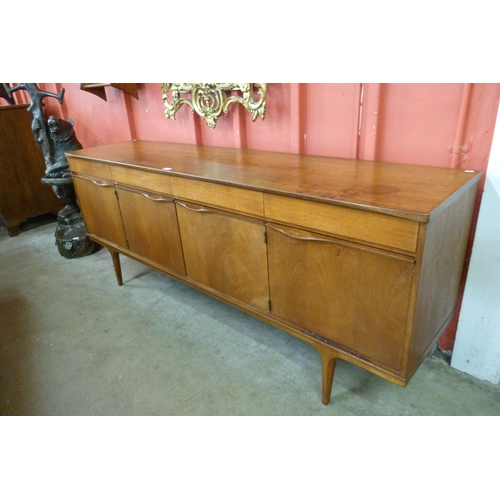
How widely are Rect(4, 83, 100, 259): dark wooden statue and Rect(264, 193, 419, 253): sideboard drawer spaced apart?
2596 millimetres

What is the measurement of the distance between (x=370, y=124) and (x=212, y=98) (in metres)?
1.05

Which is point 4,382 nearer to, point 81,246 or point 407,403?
point 81,246

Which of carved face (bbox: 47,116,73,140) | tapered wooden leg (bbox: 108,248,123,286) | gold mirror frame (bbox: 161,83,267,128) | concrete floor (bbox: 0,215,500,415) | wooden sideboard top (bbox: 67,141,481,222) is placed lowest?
concrete floor (bbox: 0,215,500,415)

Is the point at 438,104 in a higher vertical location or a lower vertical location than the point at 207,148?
higher

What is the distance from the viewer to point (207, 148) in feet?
8.05

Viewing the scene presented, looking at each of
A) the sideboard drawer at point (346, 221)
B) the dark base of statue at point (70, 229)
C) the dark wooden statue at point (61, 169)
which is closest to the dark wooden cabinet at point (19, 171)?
the dark wooden statue at point (61, 169)

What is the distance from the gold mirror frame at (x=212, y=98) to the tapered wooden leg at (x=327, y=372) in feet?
4.49

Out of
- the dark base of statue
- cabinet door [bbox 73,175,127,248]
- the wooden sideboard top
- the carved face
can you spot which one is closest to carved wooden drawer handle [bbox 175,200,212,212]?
the wooden sideboard top

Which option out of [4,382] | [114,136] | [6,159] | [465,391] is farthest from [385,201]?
[6,159]

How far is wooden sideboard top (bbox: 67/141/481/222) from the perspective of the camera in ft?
4.02

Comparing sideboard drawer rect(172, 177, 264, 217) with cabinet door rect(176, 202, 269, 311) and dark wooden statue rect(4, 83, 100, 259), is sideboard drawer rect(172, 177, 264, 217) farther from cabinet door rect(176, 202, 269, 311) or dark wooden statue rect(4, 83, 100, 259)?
dark wooden statue rect(4, 83, 100, 259)

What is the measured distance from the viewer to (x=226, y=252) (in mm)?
1812

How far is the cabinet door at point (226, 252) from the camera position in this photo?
167 cm

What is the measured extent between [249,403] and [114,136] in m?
2.71
